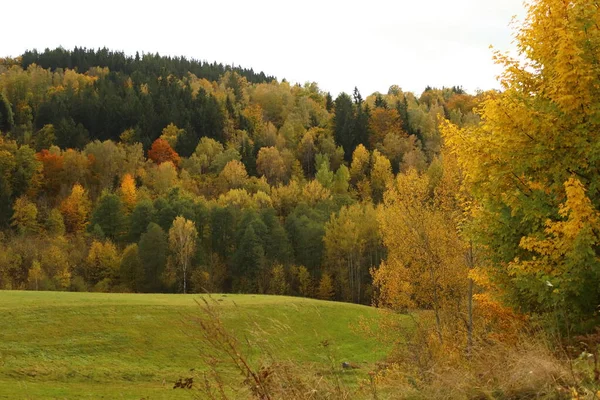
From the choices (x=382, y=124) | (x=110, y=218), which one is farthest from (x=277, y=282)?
(x=382, y=124)

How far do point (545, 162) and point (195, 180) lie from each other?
9472cm

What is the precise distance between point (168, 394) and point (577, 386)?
1460 cm

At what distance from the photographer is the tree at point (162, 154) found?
109 meters

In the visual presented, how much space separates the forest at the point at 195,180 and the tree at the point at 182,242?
176 mm

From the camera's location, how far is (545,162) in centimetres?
1062

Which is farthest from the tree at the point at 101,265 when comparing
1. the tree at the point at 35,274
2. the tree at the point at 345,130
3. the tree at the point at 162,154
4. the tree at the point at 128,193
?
the tree at the point at 345,130

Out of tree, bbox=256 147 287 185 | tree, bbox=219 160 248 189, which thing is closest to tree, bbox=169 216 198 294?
tree, bbox=219 160 248 189

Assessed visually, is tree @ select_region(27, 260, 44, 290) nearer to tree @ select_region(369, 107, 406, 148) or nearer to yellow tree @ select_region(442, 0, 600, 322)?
yellow tree @ select_region(442, 0, 600, 322)

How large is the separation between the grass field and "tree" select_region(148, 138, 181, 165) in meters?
75.8

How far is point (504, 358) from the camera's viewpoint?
7.38 m

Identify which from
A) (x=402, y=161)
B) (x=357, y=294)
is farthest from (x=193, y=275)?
(x=402, y=161)

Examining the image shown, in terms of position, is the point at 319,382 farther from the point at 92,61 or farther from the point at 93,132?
the point at 92,61

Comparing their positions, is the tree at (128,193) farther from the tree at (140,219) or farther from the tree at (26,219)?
the tree at (26,219)

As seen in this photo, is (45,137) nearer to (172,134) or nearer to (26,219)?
(172,134)
